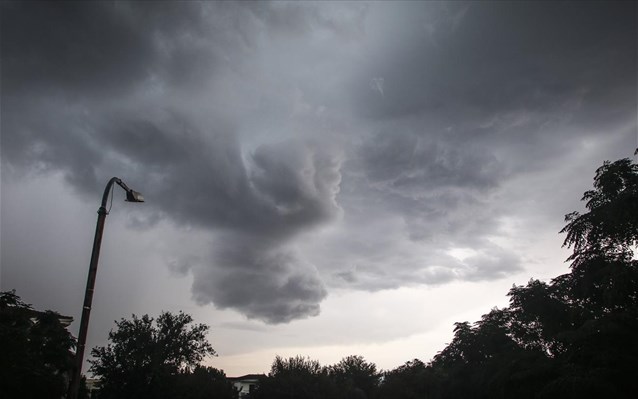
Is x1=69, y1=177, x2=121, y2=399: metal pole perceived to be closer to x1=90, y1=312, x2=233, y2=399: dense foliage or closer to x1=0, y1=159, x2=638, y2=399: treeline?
x1=0, y1=159, x2=638, y2=399: treeline

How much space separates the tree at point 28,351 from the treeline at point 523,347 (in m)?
0.08

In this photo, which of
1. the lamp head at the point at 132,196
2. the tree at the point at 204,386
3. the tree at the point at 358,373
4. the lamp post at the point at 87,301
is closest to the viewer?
the lamp post at the point at 87,301

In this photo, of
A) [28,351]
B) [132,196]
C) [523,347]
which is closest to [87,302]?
[132,196]

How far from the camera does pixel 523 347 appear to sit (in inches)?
2207

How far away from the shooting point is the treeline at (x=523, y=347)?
100 ft

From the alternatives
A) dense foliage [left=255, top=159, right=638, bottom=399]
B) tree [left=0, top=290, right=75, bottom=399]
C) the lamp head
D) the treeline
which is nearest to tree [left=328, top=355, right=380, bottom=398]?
dense foliage [left=255, top=159, right=638, bottom=399]

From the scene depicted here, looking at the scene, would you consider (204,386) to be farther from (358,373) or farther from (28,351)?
(358,373)

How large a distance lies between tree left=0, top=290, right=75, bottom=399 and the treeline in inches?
3.1

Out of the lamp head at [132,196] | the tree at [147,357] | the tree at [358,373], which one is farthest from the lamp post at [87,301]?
the tree at [358,373]

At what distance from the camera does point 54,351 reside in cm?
3534

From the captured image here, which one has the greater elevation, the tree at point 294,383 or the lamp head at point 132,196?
the lamp head at point 132,196

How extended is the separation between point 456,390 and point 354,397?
1650 centimetres

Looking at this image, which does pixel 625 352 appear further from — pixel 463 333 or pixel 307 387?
pixel 463 333

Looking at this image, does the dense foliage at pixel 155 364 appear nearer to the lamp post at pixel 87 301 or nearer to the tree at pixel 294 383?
the tree at pixel 294 383
